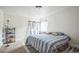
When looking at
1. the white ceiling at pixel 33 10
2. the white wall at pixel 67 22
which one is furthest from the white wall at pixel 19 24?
the white wall at pixel 67 22

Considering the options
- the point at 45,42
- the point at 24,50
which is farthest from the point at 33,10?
the point at 24,50

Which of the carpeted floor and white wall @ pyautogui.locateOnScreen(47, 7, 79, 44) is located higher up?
white wall @ pyautogui.locateOnScreen(47, 7, 79, 44)

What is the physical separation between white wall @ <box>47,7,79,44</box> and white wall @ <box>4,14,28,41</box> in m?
0.41

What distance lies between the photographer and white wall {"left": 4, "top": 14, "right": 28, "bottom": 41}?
1728 millimetres

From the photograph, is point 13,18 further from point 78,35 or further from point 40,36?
point 78,35

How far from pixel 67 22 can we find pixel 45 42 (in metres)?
0.48

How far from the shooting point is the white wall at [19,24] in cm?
173

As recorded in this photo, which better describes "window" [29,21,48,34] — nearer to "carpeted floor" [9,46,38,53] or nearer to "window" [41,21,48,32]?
"window" [41,21,48,32]

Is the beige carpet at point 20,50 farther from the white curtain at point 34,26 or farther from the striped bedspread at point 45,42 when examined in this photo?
the white curtain at point 34,26

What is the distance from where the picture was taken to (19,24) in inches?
69.3

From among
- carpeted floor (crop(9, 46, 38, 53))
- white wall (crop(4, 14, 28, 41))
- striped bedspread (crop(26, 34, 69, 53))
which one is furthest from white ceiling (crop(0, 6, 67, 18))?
carpeted floor (crop(9, 46, 38, 53))

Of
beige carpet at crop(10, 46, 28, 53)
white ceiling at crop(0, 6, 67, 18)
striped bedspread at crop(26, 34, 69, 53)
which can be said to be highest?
white ceiling at crop(0, 6, 67, 18)
